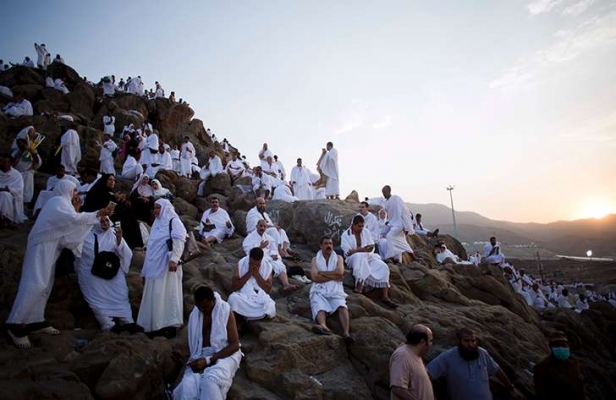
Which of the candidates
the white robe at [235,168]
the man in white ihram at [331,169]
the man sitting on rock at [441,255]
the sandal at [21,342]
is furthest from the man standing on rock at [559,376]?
the white robe at [235,168]

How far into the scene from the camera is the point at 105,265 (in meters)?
4.95

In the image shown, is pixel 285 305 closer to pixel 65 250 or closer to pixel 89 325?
pixel 89 325

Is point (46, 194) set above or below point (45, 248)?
above

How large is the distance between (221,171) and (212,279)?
9.08 metres

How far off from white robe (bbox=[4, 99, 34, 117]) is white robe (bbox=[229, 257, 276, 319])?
53.3 feet

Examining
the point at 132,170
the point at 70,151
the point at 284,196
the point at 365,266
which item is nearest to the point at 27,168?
the point at 70,151

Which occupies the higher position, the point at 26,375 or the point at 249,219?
the point at 249,219

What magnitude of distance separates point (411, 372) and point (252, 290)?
247 centimetres

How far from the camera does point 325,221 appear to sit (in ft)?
33.8

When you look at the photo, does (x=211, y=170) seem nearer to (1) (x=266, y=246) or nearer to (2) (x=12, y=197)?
(2) (x=12, y=197)

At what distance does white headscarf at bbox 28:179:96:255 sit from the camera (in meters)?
4.20

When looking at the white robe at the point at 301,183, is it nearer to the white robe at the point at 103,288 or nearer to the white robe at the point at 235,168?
the white robe at the point at 235,168

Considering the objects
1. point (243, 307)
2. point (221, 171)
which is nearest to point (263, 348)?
point (243, 307)

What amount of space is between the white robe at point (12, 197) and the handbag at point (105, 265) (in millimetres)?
3955
